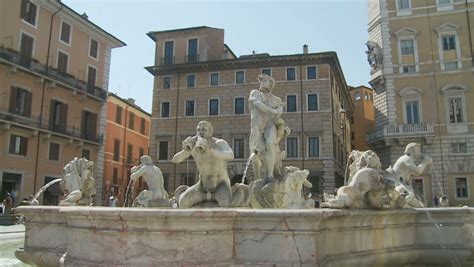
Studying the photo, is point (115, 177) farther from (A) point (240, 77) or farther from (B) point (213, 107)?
(A) point (240, 77)

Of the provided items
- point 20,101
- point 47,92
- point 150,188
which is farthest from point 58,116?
point 150,188

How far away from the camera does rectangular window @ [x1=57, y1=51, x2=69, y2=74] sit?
31.0 m

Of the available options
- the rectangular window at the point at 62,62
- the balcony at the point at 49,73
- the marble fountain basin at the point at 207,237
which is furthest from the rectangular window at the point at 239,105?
the marble fountain basin at the point at 207,237

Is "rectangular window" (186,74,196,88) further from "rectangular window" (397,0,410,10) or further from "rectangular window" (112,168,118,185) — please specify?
"rectangular window" (397,0,410,10)

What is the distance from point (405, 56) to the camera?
3123 cm

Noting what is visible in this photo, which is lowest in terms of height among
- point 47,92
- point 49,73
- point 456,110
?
point 456,110

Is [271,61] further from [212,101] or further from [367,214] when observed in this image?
[367,214]

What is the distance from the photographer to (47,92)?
97.7 feet

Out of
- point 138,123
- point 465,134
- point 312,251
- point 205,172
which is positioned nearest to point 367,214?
point 312,251

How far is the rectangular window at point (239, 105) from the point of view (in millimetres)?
38156

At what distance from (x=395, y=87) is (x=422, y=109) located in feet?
7.95

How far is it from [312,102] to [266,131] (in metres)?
29.5

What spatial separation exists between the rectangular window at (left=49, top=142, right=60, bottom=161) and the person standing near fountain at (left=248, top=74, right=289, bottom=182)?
2516cm

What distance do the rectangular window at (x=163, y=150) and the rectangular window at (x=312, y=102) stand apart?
13.5m
